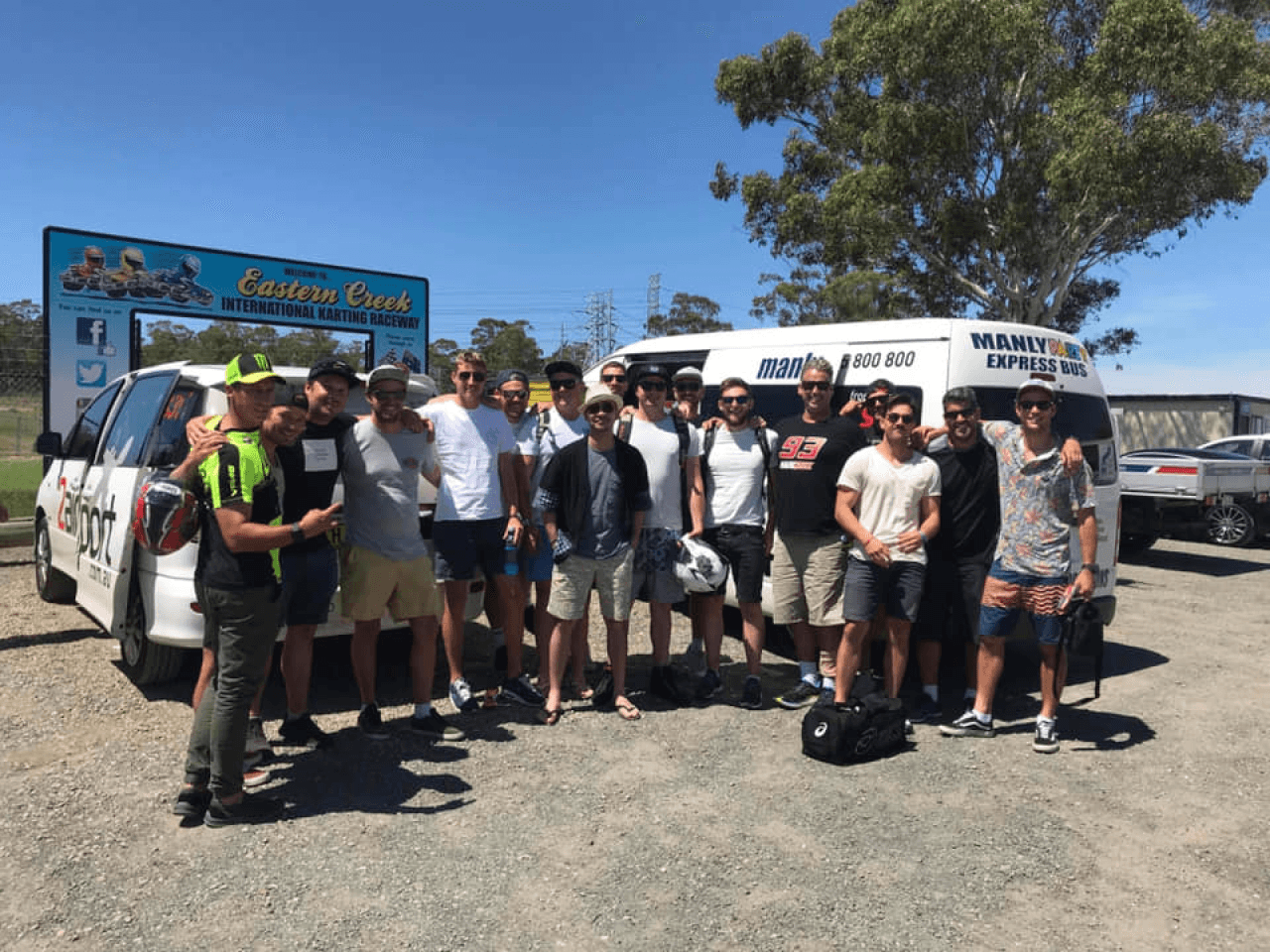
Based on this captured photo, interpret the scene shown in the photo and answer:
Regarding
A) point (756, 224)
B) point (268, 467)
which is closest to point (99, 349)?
point (268, 467)

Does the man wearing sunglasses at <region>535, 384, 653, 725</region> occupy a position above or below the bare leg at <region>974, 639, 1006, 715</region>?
above

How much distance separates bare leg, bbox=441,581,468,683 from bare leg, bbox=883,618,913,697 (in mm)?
2347

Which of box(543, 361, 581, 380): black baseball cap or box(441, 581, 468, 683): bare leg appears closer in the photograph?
box(441, 581, 468, 683): bare leg

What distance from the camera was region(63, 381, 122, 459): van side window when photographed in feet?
18.5

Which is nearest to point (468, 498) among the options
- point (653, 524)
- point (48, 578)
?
point (653, 524)

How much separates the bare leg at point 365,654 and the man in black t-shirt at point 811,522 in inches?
90.8

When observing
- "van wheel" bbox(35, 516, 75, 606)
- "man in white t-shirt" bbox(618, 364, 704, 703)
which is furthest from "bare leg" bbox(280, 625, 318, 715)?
"van wheel" bbox(35, 516, 75, 606)

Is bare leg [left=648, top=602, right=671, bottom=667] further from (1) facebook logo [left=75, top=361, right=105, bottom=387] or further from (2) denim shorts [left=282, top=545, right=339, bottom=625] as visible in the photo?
(1) facebook logo [left=75, top=361, right=105, bottom=387]

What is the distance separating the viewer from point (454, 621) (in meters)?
4.66

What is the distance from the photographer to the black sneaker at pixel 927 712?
15.8 ft

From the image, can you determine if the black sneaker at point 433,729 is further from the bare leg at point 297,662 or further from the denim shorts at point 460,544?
the denim shorts at point 460,544

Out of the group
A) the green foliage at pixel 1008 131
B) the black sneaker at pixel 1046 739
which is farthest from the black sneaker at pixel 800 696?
the green foliage at pixel 1008 131

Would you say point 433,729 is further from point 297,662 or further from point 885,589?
point 885,589

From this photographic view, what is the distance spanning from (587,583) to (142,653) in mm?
2460
